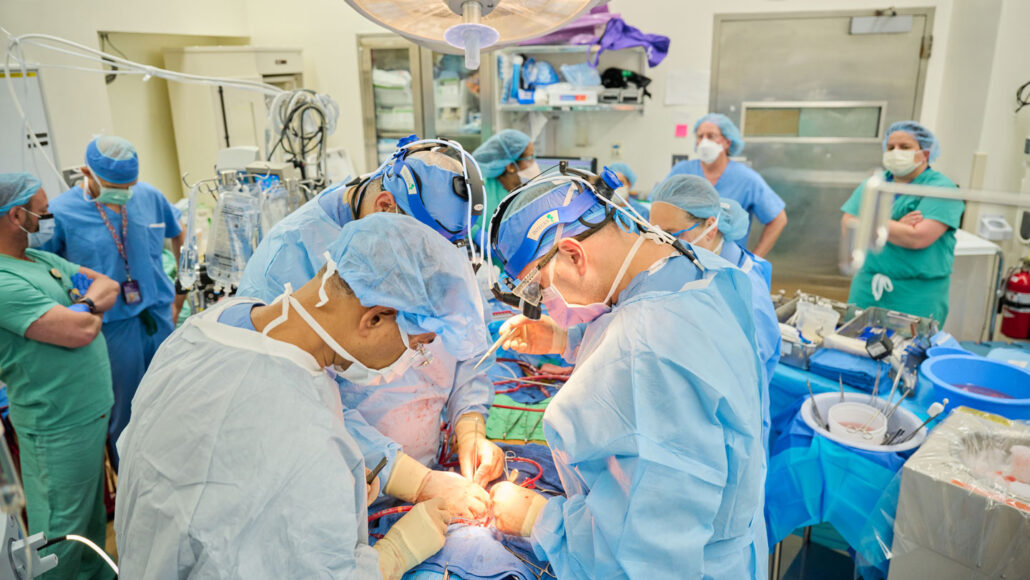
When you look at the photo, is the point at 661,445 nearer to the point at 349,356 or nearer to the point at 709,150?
the point at 349,356

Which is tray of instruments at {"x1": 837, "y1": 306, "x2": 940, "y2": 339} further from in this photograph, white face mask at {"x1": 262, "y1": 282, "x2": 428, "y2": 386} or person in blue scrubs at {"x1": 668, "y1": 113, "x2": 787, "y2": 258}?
white face mask at {"x1": 262, "y1": 282, "x2": 428, "y2": 386}

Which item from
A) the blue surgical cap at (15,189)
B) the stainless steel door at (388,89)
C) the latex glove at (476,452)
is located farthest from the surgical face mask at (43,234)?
the stainless steel door at (388,89)

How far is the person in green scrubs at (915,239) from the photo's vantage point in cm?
310

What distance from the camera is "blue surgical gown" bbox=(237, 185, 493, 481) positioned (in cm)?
176

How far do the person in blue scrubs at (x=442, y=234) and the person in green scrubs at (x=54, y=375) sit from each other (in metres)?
0.98

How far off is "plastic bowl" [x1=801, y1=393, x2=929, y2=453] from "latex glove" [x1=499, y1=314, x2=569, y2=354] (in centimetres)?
87

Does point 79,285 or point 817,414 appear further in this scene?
point 79,285

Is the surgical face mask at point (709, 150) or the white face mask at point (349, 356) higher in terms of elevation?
the surgical face mask at point (709, 150)

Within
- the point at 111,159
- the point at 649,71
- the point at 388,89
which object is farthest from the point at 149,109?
the point at 649,71

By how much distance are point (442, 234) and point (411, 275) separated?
2.37ft

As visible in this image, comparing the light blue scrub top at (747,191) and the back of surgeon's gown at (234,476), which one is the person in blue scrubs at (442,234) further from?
the light blue scrub top at (747,191)

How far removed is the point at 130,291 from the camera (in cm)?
303

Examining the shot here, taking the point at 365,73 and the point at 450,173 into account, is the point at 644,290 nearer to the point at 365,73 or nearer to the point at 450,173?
the point at 450,173

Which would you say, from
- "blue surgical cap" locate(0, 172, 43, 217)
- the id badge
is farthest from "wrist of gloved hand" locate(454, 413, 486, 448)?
the id badge
